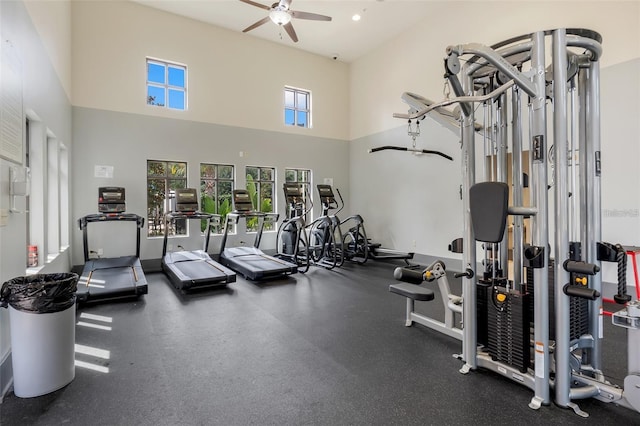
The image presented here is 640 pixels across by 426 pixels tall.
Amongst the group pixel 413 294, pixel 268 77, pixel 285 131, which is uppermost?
pixel 268 77

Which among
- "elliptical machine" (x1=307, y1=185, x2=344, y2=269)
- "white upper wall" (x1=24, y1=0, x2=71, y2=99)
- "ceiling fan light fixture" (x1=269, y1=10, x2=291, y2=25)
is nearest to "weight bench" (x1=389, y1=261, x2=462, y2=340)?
"elliptical machine" (x1=307, y1=185, x2=344, y2=269)

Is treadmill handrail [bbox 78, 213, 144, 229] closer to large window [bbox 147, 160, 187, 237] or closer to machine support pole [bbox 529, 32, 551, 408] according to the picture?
large window [bbox 147, 160, 187, 237]

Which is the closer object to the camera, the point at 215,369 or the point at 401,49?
the point at 215,369

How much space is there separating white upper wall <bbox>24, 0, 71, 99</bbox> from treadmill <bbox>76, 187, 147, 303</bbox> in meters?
2.11

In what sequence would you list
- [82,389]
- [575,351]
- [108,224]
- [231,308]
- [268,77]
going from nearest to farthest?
1. [82,389]
2. [575,351]
3. [231,308]
4. [108,224]
5. [268,77]

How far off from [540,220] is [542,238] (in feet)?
0.40

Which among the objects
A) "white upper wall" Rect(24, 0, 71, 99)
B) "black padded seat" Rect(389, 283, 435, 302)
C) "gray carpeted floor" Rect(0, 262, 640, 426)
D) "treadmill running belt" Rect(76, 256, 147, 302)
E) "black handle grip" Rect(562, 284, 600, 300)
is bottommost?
"gray carpeted floor" Rect(0, 262, 640, 426)

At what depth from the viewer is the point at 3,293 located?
2.32 metres

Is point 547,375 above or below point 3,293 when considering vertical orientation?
below

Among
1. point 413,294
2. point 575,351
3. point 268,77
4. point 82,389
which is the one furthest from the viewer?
point 268,77

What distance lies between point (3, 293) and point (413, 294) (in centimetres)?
342

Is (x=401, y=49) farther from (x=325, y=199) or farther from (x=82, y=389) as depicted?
(x=82, y=389)

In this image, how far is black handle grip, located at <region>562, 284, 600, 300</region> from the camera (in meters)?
1.95

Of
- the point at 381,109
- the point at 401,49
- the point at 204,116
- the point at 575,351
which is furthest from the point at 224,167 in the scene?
the point at 575,351
